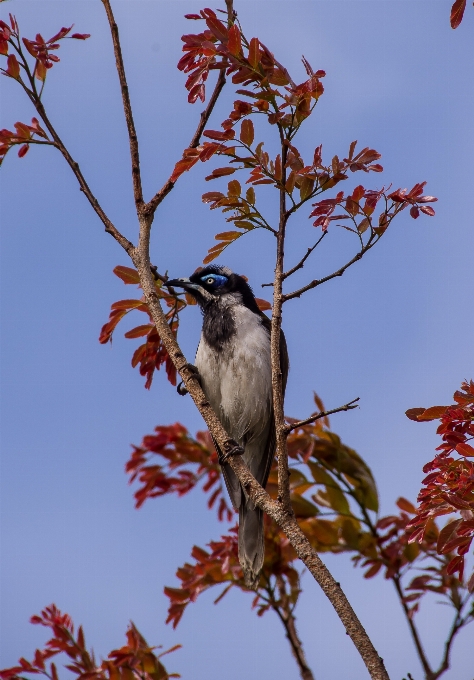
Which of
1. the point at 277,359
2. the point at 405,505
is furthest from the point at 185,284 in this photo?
the point at 277,359

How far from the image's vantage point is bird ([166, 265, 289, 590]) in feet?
19.1

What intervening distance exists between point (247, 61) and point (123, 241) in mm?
1312

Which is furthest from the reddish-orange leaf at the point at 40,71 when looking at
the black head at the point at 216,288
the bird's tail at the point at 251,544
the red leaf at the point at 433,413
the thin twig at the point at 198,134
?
the bird's tail at the point at 251,544

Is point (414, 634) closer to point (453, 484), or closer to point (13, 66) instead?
point (453, 484)

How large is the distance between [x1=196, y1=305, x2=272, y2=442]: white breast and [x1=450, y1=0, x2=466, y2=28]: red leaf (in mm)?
3233

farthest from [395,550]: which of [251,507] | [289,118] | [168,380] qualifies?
[289,118]

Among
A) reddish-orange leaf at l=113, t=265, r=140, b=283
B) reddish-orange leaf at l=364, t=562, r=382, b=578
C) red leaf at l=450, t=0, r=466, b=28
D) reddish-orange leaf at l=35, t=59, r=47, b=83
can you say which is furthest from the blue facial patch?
red leaf at l=450, t=0, r=466, b=28

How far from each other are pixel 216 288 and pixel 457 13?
3566mm

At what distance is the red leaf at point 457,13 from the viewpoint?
114 inches

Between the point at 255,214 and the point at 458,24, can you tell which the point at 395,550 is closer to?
the point at 255,214

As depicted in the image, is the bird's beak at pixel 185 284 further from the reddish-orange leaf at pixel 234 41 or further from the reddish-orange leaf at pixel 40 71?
the reddish-orange leaf at pixel 234 41

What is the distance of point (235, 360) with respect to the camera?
5.80m

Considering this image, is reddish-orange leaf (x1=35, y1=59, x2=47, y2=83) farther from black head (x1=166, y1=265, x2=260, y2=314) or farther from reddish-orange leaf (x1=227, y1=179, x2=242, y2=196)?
black head (x1=166, y1=265, x2=260, y2=314)

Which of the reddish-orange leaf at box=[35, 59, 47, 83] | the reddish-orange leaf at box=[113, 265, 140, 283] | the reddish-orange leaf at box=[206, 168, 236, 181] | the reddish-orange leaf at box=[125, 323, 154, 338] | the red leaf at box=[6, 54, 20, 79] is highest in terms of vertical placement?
the reddish-orange leaf at box=[35, 59, 47, 83]
